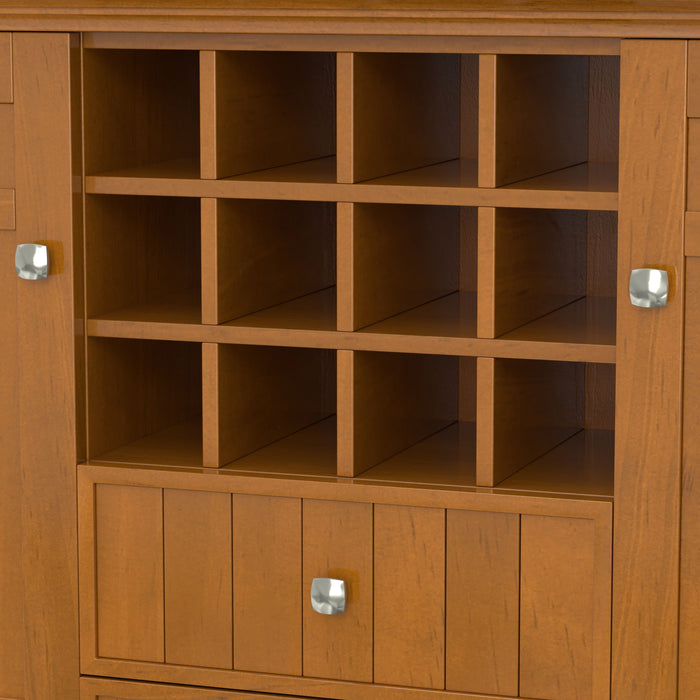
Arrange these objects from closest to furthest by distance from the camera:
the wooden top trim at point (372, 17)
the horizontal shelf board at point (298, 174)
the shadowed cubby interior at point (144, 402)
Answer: the wooden top trim at point (372, 17) < the horizontal shelf board at point (298, 174) < the shadowed cubby interior at point (144, 402)

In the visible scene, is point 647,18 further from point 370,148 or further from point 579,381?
point 579,381

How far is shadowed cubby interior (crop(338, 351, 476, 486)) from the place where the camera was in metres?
1.86

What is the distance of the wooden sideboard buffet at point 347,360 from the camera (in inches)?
68.4

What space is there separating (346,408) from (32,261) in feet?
1.49

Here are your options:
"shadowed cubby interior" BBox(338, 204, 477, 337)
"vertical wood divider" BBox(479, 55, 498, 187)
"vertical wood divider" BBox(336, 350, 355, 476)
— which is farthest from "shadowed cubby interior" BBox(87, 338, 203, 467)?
"vertical wood divider" BBox(479, 55, 498, 187)

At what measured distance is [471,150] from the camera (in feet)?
7.30

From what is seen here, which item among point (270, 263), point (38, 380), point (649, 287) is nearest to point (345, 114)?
point (270, 263)

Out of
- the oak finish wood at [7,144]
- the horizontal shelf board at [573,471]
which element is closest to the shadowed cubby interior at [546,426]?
the horizontal shelf board at [573,471]

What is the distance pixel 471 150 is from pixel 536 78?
0.32m

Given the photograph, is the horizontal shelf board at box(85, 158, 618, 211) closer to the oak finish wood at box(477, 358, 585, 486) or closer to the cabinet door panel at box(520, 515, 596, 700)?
the oak finish wood at box(477, 358, 585, 486)

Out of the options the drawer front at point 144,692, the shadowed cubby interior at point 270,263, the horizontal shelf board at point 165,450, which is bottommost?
the drawer front at point 144,692

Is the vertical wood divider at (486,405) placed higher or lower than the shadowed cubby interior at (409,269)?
lower

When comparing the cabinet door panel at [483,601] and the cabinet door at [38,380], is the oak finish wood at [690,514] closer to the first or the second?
the cabinet door panel at [483,601]

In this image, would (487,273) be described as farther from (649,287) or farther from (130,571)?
(130,571)
